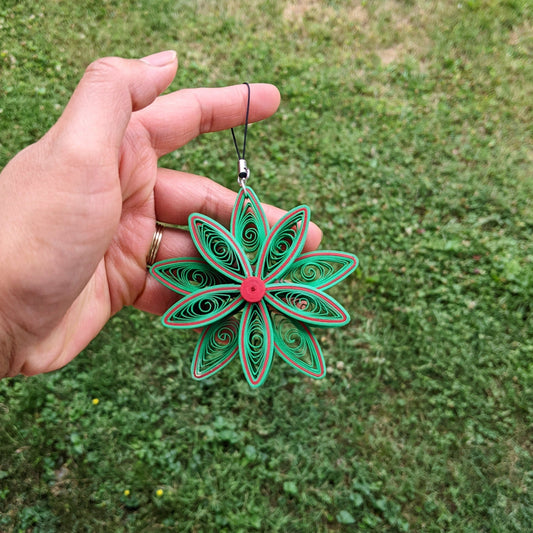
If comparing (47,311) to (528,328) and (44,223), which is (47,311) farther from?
(528,328)

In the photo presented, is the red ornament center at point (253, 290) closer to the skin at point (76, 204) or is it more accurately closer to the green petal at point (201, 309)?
the green petal at point (201, 309)

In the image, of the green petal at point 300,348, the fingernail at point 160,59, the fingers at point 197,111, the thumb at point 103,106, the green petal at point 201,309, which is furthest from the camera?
the fingers at point 197,111

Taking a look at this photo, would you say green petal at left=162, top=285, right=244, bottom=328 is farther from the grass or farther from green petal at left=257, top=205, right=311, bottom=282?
the grass

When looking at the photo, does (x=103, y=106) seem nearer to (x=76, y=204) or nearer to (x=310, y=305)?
(x=76, y=204)

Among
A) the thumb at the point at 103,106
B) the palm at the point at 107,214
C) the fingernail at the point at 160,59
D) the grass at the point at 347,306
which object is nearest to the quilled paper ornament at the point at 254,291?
the palm at the point at 107,214

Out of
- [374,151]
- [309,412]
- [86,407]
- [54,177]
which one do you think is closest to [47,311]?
[54,177]

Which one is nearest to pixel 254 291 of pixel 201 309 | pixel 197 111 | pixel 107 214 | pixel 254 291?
pixel 254 291
